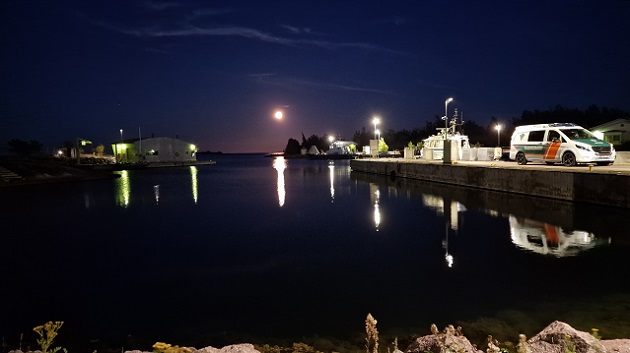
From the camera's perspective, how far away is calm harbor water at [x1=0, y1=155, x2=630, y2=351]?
7.07 m

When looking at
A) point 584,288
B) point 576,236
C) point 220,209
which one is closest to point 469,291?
point 584,288

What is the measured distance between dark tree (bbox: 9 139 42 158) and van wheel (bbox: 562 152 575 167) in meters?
142

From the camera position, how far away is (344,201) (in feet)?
87.0

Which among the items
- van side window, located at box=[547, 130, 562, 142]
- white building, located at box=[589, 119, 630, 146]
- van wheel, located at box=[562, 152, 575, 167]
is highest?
white building, located at box=[589, 119, 630, 146]

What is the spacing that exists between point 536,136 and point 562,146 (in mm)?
2376

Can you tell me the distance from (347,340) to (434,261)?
5.66 m

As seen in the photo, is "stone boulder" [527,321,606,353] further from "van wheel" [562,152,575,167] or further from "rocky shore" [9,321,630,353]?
"van wheel" [562,152,575,167]

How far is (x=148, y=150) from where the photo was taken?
80.6 m

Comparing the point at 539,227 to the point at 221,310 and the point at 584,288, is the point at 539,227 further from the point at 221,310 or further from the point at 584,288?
the point at 221,310

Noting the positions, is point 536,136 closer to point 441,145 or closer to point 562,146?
point 562,146

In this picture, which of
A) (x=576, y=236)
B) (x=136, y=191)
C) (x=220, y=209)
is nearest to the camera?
(x=576, y=236)

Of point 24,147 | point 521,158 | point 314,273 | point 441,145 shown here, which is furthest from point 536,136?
point 24,147

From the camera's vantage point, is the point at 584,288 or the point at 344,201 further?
the point at 344,201

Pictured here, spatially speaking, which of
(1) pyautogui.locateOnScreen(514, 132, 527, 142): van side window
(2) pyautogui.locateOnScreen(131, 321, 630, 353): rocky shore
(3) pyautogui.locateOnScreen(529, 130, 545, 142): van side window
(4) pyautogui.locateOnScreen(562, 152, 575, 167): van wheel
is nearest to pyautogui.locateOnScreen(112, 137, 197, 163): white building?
(1) pyautogui.locateOnScreen(514, 132, 527, 142): van side window
